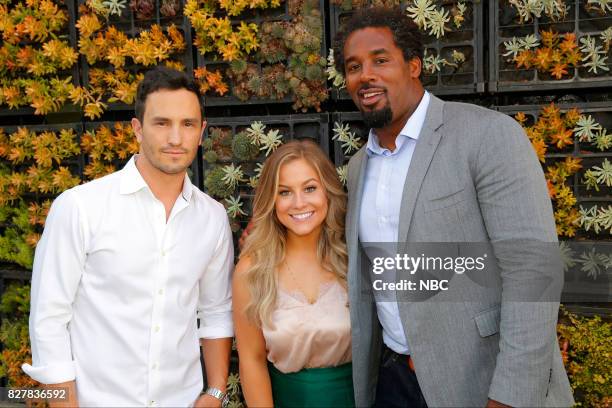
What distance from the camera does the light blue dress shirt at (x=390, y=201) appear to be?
2002mm

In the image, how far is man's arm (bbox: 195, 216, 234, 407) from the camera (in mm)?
2301

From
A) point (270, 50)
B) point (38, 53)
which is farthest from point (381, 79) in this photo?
point (38, 53)

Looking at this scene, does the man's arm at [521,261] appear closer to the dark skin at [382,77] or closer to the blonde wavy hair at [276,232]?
the dark skin at [382,77]

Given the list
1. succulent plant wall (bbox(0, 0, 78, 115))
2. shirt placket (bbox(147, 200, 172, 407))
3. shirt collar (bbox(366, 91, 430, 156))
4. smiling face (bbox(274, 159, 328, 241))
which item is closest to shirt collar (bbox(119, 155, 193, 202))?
shirt placket (bbox(147, 200, 172, 407))

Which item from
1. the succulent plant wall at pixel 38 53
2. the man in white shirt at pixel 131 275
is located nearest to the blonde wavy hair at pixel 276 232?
the man in white shirt at pixel 131 275

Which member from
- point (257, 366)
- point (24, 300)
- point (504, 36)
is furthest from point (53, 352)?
point (504, 36)

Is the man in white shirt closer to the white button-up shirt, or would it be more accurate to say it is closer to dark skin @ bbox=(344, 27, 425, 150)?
the white button-up shirt

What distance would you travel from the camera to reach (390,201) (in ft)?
6.58

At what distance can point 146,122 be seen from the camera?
209 centimetres

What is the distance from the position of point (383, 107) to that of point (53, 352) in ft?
4.69

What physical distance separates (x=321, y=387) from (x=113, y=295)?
86cm

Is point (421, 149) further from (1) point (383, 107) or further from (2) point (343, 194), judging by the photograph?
(2) point (343, 194)

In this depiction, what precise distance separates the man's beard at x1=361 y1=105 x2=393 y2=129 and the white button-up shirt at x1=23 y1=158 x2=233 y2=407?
78cm

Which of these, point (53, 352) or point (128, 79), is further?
point (128, 79)
